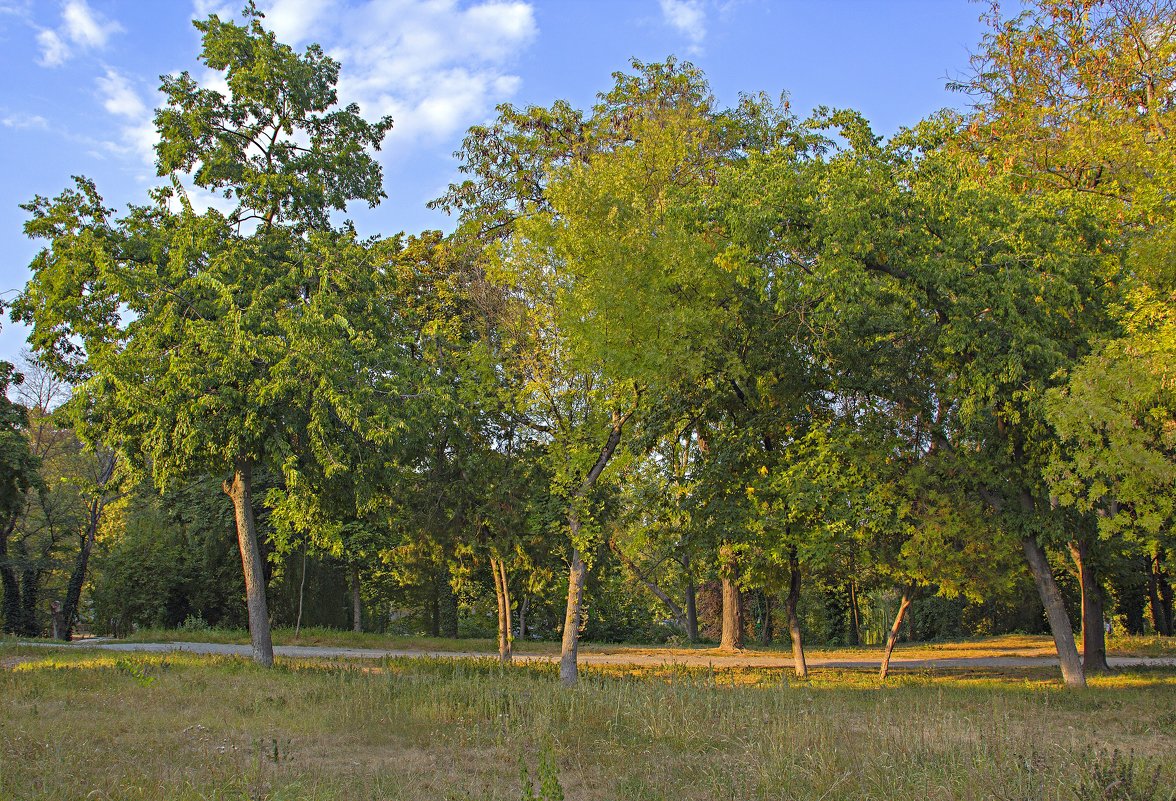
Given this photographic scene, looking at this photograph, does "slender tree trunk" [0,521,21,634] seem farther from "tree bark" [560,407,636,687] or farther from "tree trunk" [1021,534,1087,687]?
"tree trunk" [1021,534,1087,687]

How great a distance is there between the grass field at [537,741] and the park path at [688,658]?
908 cm

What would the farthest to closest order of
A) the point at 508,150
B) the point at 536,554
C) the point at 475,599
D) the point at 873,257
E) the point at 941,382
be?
the point at 475,599, the point at 508,150, the point at 536,554, the point at 941,382, the point at 873,257

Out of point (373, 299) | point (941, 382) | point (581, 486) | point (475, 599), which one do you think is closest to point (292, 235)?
point (373, 299)

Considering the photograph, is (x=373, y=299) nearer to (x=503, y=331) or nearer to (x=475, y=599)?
(x=503, y=331)

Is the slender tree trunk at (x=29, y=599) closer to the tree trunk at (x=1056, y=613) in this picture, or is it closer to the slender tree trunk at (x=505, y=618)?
the slender tree trunk at (x=505, y=618)

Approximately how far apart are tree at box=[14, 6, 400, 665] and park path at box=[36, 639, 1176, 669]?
23.0ft

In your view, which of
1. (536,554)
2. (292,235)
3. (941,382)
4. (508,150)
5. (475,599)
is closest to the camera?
(941,382)

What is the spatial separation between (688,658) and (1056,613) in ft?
38.8

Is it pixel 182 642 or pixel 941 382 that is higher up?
pixel 941 382

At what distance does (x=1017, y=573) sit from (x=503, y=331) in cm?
1256

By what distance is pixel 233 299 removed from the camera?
1662 cm

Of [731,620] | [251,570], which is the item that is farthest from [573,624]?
[731,620]

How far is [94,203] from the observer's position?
58.4ft

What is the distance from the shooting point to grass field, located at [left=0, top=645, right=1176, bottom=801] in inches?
261
